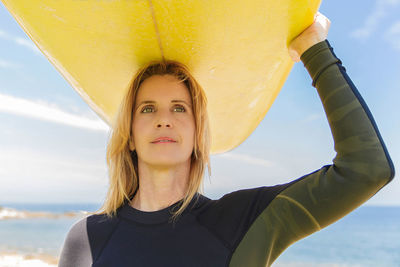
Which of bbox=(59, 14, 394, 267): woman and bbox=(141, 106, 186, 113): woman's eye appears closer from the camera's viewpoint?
bbox=(59, 14, 394, 267): woman

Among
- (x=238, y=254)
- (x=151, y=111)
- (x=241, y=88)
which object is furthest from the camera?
(x=241, y=88)

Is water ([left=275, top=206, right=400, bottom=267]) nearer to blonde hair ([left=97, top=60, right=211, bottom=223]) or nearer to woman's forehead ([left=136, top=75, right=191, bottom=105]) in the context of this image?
blonde hair ([left=97, top=60, right=211, bottom=223])

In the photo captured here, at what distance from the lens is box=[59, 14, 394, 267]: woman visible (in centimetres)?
108

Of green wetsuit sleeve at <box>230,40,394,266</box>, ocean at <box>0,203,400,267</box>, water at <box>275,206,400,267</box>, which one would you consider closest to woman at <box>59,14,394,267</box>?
green wetsuit sleeve at <box>230,40,394,266</box>

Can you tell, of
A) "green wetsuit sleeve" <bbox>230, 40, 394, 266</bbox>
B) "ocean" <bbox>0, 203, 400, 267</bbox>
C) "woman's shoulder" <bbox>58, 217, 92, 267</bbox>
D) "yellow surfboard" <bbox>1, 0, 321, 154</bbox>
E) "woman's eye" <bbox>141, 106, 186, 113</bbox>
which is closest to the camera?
"green wetsuit sleeve" <bbox>230, 40, 394, 266</bbox>

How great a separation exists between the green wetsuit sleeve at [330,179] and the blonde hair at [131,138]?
37 cm

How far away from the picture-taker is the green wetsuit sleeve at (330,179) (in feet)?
3.41

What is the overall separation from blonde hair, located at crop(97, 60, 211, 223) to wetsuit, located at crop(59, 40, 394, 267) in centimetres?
6

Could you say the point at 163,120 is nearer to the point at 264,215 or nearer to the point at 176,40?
the point at 176,40

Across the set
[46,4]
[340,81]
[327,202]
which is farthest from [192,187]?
[46,4]

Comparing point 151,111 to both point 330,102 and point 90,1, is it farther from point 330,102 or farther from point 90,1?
point 330,102

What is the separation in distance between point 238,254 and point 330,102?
59 cm

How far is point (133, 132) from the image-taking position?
1559mm

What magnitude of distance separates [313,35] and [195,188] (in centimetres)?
75
